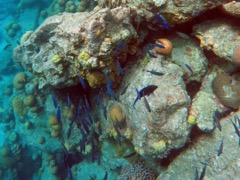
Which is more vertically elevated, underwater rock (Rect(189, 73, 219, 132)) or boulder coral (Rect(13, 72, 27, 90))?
underwater rock (Rect(189, 73, 219, 132))

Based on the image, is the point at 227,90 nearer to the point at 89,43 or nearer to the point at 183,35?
the point at 183,35

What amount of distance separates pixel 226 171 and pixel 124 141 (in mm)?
2837

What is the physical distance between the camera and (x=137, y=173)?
6.40m

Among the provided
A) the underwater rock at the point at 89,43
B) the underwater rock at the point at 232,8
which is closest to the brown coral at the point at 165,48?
Result: the underwater rock at the point at 89,43

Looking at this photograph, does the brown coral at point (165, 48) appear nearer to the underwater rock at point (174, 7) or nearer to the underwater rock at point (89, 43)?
the underwater rock at point (174, 7)

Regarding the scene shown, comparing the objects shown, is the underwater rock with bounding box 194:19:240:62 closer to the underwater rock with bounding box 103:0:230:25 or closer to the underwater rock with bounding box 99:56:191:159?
the underwater rock with bounding box 103:0:230:25

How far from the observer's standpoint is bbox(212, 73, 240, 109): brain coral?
5336mm

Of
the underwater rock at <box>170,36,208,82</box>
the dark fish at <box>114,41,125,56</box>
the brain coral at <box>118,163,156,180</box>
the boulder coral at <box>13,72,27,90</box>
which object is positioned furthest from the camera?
the boulder coral at <box>13,72,27,90</box>

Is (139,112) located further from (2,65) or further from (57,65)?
(2,65)

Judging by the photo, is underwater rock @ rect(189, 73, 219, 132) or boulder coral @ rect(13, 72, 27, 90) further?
boulder coral @ rect(13, 72, 27, 90)

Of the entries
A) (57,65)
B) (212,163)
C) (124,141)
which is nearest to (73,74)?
(57,65)

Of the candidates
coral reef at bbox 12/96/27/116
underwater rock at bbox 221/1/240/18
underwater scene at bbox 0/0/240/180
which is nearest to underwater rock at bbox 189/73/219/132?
underwater scene at bbox 0/0/240/180

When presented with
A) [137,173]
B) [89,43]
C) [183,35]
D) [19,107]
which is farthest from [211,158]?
[19,107]

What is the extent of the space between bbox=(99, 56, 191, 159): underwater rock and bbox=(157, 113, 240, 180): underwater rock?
606 millimetres
